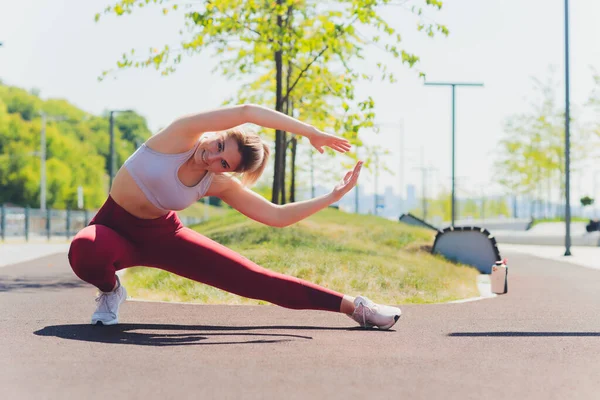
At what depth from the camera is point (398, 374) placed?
451 centimetres

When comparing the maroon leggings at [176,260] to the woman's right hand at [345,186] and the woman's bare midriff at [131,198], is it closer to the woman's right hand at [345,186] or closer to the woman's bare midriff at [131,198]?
the woman's bare midriff at [131,198]

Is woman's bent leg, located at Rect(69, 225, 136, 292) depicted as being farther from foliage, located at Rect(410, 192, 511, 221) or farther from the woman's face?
foliage, located at Rect(410, 192, 511, 221)

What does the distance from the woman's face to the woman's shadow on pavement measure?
3.57 feet

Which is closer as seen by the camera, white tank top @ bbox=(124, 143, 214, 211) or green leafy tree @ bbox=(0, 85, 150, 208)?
white tank top @ bbox=(124, 143, 214, 211)

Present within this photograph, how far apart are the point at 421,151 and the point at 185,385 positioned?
67.8 metres

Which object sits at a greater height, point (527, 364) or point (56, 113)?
point (56, 113)

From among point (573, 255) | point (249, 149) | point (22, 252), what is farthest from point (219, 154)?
point (573, 255)

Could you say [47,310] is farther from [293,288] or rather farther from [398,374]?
[398,374]

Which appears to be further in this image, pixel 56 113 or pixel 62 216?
pixel 56 113

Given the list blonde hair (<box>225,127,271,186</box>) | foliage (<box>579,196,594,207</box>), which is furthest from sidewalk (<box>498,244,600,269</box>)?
foliage (<box>579,196,594,207</box>)

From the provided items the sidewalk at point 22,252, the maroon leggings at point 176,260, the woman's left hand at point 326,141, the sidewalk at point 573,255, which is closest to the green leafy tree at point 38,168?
the sidewalk at point 22,252

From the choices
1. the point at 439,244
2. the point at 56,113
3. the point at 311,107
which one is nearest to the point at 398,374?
the point at 439,244

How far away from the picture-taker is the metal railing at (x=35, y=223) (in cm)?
3434

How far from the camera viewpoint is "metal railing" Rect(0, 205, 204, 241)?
34.3 m
